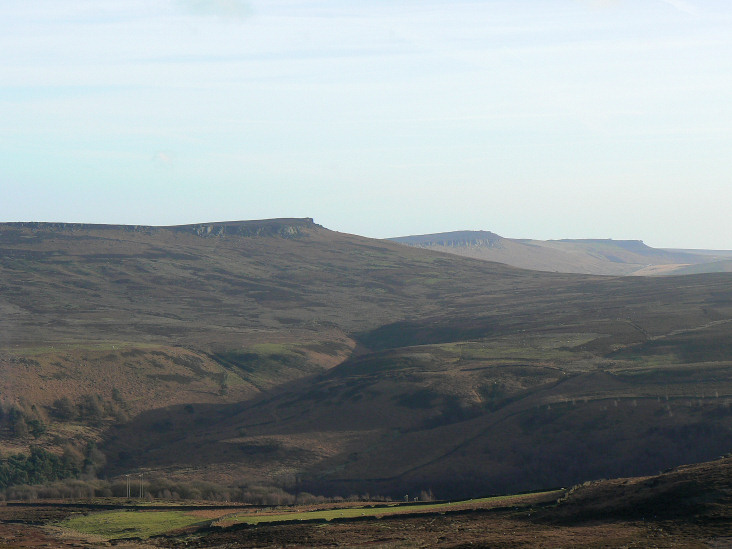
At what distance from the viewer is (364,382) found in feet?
317

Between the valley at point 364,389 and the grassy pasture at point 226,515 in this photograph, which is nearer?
the grassy pasture at point 226,515

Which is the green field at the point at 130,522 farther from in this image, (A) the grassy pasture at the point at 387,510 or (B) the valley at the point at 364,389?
(B) the valley at the point at 364,389

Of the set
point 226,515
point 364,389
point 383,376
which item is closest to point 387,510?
point 226,515

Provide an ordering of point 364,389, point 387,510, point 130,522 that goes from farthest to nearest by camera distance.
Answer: point 364,389 < point 130,522 < point 387,510

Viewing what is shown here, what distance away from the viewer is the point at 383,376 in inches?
3839

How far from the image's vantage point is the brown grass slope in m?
70.8

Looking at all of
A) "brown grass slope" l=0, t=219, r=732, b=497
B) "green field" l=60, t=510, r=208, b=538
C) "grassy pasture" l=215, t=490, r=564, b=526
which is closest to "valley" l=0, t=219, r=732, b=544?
"brown grass slope" l=0, t=219, r=732, b=497

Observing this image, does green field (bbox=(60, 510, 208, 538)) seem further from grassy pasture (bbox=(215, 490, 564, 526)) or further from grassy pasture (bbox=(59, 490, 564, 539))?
grassy pasture (bbox=(215, 490, 564, 526))

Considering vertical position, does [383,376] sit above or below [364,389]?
above

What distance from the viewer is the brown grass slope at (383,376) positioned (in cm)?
7081

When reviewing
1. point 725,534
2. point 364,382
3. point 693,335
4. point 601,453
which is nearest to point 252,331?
point 364,382

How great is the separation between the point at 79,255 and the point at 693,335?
12878 cm

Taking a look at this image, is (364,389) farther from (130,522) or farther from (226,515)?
(130,522)

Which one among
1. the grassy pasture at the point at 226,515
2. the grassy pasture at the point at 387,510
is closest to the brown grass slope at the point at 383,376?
the grassy pasture at the point at 387,510
